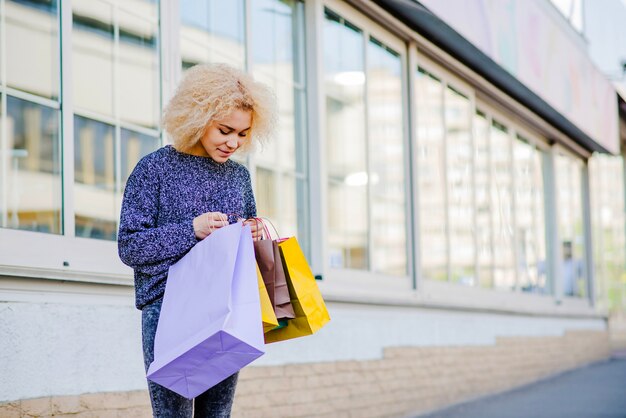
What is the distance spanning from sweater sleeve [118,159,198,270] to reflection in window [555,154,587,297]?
1050 cm

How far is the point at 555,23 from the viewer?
446 inches

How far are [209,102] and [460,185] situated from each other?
6.91m

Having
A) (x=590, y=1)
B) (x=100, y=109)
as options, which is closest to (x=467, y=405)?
(x=100, y=109)

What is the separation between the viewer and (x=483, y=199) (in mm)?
10422

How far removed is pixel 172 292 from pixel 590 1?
12.0m

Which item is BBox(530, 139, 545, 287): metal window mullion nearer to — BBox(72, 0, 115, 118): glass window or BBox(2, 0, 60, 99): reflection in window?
BBox(72, 0, 115, 118): glass window

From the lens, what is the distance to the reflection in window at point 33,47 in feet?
15.6

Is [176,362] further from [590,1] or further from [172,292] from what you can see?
[590,1]

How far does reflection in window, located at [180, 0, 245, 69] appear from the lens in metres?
5.66

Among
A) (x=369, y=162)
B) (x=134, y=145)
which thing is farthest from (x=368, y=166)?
(x=134, y=145)

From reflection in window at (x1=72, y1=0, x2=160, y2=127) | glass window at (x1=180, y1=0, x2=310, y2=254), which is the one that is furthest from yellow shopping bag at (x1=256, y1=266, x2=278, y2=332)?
glass window at (x1=180, y1=0, x2=310, y2=254)

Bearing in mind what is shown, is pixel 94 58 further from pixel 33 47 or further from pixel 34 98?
pixel 34 98

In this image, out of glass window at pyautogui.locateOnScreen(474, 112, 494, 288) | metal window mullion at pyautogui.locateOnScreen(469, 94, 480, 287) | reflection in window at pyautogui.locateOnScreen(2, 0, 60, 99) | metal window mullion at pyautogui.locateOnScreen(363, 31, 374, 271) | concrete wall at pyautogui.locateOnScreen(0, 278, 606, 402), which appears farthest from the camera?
glass window at pyautogui.locateOnScreen(474, 112, 494, 288)

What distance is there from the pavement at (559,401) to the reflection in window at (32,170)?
3371 millimetres
